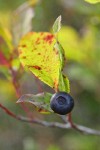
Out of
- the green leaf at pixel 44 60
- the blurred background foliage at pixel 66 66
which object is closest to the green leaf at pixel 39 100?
the green leaf at pixel 44 60

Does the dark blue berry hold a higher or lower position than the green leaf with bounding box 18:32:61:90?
lower

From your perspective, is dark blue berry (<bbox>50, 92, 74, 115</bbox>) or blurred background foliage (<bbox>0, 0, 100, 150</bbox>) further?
blurred background foliage (<bbox>0, 0, 100, 150</bbox>)

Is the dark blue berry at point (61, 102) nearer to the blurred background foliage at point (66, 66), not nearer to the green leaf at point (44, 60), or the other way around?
the green leaf at point (44, 60)

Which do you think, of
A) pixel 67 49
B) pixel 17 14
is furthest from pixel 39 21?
pixel 17 14

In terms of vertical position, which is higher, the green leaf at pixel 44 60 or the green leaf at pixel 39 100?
the green leaf at pixel 44 60

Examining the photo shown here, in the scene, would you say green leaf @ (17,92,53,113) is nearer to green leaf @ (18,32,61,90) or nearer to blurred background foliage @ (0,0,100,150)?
green leaf @ (18,32,61,90)

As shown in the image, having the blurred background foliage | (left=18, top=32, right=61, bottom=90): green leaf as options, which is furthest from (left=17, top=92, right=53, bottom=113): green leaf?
the blurred background foliage

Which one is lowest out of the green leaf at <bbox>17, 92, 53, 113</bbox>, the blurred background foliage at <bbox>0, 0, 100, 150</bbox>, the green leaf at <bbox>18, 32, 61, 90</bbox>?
the blurred background foliage at <bbox>0, 0, 100, 150</bbox>
